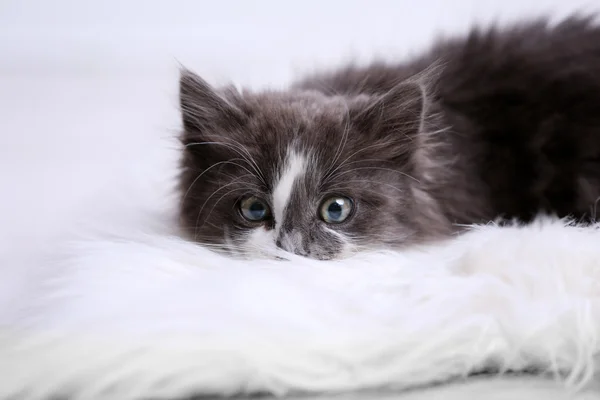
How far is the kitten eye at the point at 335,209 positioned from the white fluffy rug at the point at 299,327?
0.21 metres

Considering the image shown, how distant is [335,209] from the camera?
4.48 ft

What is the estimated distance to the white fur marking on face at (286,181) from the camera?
4.37 feet

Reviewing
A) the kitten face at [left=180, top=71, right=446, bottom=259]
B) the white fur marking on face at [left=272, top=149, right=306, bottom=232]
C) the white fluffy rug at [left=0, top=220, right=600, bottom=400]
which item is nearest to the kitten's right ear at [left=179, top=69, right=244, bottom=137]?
the kitten face at [left=180, top=71, right=446, bottom=259]

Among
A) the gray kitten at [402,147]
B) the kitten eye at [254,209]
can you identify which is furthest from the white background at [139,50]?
the kitten eye at [254,209]

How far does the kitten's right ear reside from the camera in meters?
1.45

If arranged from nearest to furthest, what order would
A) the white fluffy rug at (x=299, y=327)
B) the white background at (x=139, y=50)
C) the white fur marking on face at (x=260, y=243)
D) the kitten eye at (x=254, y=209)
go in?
the white fluffy rug at (x=299, y=327)
the white fur marking on face at (x=260, y=243)
the kitten eye at (x=254, y=209)
the white background at (x=139, y=50)

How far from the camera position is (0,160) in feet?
7.73

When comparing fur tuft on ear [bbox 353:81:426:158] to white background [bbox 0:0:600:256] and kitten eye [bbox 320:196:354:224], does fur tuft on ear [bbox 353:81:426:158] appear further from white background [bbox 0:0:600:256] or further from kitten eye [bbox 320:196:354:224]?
white background [bbox 0:0:600:256]

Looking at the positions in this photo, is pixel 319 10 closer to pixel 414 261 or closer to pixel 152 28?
pixel 152 28

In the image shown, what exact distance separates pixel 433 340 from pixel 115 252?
2.15 feet

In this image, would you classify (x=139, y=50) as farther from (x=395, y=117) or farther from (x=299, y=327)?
(x=299, y=327)

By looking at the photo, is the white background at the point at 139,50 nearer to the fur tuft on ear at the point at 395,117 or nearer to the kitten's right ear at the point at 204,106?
the kitten's right ear at the point at 204,106

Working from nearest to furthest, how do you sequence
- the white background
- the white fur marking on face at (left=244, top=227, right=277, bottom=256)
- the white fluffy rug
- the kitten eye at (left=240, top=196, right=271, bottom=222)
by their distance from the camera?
the white fluffy rug
the white fur marking on face at (left=244, top=227, right=277, bottom=256)
the kitten eye at (left=240, top=196, right=271, bottom=222)
the white background

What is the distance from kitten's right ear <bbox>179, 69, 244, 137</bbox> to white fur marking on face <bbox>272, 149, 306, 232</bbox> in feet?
0.60
